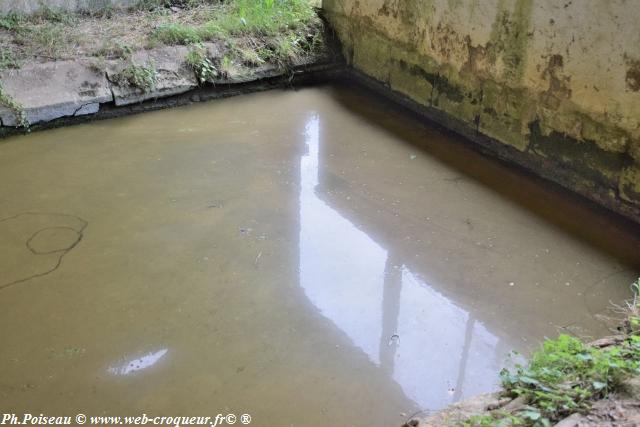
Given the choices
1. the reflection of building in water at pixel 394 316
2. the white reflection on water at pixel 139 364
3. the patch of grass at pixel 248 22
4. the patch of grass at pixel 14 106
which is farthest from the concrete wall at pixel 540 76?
the patch of grass at pixel 14 106

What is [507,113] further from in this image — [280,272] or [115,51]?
[115,51]

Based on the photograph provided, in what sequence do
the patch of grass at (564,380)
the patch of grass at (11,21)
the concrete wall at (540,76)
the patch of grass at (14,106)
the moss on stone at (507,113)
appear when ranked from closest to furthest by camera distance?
the patch of grass at (564,380) → the concrete wall at (540,76) → the moss on stone at (507,113) → the patch of grass at (14,106) → the patch of grass at (11,21)

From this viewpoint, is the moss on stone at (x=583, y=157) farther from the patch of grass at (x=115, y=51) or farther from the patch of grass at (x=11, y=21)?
the patch of grass at (x=11, y=21)

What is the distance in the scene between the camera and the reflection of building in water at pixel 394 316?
2.21m

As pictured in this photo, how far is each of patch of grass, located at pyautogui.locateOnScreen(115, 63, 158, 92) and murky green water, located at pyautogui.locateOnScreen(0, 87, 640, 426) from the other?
0.56 metres

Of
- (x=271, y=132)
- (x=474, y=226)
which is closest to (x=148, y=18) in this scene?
(x=271, y=132)

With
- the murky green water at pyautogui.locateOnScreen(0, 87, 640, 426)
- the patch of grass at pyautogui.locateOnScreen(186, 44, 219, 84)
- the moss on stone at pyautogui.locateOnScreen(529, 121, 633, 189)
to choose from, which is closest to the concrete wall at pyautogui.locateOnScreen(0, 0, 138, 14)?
the patch of grass at pyautogui.locateOnScreen(186, 44, 219, 84)

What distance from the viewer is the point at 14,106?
4.06m

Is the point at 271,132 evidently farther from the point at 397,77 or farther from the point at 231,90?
the point at 397,77

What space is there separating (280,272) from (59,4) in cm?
415

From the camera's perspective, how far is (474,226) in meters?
3.12

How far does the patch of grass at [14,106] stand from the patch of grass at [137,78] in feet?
2.46

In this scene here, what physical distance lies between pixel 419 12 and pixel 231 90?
1.72 metres

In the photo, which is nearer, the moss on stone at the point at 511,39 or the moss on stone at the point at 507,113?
the moss on stone at the point at 511,39
